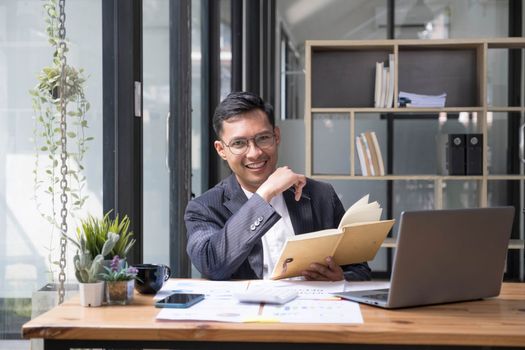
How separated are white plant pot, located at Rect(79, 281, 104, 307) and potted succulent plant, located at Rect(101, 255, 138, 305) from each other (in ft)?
0.06

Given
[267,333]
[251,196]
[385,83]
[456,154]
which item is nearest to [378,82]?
[385,83]

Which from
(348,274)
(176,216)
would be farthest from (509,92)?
(348,274)

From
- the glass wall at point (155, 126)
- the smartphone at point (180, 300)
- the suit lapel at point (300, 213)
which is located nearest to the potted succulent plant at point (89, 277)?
the smartphone at point (180, 300)

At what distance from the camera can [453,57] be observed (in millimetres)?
4941

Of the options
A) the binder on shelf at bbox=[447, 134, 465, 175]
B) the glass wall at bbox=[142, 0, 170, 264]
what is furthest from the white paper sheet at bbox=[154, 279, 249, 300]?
the binder on shelf at bbox=[447, 134, 465, 175]

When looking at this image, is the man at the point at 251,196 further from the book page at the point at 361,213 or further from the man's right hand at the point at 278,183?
the book page at the point at 361,213

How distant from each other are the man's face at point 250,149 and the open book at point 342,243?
418mm

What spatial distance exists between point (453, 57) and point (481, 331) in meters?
3.69

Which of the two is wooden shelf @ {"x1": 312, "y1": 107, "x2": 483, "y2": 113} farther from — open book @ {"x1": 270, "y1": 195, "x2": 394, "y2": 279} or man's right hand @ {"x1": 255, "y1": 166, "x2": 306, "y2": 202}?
open book @ {"x1": 270, "y1": 195, "x2": 394, "y2": 279}

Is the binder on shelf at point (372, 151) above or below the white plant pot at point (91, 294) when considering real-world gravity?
above

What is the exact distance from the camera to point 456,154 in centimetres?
482

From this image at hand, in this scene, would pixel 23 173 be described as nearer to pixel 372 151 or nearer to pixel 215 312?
pixel 215 312

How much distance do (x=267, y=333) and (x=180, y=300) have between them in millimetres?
295

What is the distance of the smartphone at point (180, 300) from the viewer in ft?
5.48
